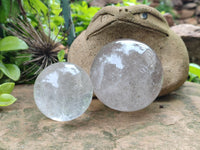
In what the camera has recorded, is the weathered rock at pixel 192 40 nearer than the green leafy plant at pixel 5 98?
No

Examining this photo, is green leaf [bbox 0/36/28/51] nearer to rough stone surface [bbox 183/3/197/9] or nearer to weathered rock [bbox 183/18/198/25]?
weathered rock [bbox 183/18/198/25]

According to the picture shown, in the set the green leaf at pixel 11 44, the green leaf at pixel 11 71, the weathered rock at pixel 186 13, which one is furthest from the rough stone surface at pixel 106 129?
the weathered rock at pixel 186 13

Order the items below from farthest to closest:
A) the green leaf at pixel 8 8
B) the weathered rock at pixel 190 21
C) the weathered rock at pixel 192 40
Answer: the weathered rock at pixel 190 21
the weathered rock at pixel 192 40
the green leaf at pixel 8 8

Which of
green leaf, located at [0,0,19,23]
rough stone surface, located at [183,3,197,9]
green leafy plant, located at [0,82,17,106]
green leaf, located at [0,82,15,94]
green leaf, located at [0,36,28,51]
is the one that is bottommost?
green leafy plant, located at [0,82,17,106]

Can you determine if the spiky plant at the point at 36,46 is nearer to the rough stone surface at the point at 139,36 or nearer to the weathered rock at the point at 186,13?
the rough stone surface at the point at 139,36

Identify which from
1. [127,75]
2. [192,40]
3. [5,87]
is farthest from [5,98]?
[192,40]

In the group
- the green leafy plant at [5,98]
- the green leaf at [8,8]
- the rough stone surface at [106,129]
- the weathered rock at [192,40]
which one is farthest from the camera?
the weathered rock at [192,40]

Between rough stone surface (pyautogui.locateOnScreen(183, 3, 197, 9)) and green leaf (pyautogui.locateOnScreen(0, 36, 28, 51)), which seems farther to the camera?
rough stone surface (pyautogui.locateOnScreen(183, 3, 197, 9))


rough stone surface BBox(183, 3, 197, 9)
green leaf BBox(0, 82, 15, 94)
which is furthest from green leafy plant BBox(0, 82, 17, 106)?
rough stone surface BBox(183, 3, 197, 9)
